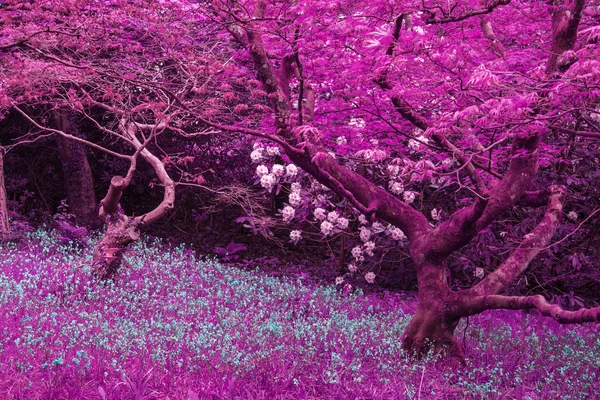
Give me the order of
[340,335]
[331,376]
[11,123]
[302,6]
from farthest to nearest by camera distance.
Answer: [11,123] → [340,335] → [302,6] → [331,376]

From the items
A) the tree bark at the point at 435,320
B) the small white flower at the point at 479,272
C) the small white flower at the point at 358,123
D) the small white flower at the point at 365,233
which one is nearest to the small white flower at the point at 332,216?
the small white flower at the point at 365,233

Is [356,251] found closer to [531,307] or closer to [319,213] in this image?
[319,213]

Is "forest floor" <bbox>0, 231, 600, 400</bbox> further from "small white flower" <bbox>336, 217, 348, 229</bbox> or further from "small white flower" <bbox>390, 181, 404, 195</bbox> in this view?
"small white flower" <bbox>390, 181, 404, 195</bbox>

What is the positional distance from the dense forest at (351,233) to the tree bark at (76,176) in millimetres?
606

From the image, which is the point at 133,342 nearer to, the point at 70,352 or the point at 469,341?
the point at 70,352

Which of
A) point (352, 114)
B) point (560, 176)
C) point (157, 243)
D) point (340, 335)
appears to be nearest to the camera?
point (340, 335)

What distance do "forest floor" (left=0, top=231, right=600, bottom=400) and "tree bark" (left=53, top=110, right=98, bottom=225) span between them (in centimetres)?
265

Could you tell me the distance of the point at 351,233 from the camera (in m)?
9.80

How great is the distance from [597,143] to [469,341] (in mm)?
3997

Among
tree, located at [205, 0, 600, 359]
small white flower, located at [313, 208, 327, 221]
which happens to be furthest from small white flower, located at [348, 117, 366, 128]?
small white flower, located at [313, 208, 327, 221]

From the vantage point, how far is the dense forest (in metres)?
4.99

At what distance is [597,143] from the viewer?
894 centimetres

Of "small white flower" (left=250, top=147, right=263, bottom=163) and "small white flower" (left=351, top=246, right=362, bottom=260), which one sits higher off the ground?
"small white flower" (left=250, top=147, right=263, bottom=163)

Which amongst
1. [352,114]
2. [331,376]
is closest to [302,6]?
[352,114]
